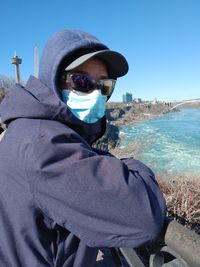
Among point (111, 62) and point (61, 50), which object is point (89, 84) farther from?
point (61, 50)

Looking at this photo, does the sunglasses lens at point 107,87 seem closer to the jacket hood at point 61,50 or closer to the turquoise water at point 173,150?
the jacket hood at point 61,50

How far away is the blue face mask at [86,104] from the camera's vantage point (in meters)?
1.51

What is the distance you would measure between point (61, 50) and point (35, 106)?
1.04 ft

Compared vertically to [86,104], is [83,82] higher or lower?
higher

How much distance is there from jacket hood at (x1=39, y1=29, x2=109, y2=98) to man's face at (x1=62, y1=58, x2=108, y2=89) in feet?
0.26

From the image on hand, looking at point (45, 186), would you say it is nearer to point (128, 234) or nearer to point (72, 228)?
point (72, 228)

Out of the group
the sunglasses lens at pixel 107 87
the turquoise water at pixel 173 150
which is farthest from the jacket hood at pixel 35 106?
the turquoise water at pixel 173 150

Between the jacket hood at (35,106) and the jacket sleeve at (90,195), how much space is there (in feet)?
0.47

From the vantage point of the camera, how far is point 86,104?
156 centimetres

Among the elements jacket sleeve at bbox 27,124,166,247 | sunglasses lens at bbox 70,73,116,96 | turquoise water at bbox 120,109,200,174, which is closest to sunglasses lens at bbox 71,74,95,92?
sunglasses lens at bbox 70,73,116,96

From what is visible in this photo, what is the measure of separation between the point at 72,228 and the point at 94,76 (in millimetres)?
803

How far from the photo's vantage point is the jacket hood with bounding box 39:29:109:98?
1355 millimetres

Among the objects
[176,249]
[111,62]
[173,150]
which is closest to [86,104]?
[111,62]

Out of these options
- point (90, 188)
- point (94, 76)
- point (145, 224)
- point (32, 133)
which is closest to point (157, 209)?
point (145, 224)
